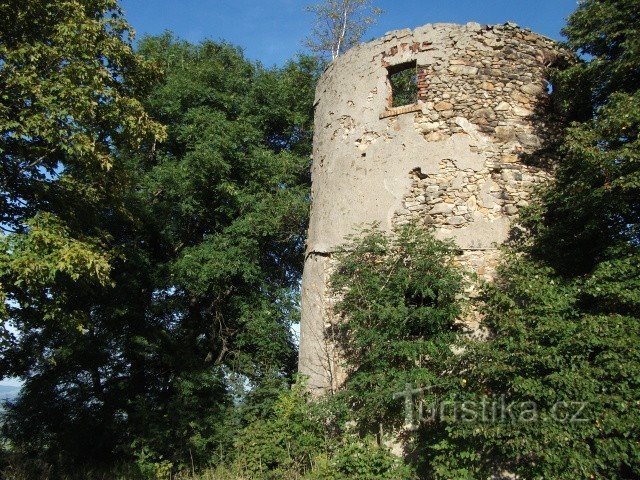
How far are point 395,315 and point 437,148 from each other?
2540 mm

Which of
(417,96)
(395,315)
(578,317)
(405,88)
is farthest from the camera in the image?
(405,88)

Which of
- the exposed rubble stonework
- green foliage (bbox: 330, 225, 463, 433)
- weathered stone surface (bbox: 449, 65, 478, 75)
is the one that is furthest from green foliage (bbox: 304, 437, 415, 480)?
weathered stone surface (bbox: 449, 65, 478, 75)

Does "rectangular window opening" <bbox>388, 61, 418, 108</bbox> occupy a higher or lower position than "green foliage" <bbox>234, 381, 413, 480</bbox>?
higher

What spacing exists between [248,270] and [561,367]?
245 inches

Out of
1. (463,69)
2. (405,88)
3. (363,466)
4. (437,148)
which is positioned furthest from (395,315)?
(405,88)

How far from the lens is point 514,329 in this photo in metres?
5.50

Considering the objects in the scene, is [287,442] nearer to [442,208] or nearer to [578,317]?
[442,208]

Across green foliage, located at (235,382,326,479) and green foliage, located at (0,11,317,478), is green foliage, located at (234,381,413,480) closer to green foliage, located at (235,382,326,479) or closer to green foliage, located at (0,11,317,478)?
green foliage, located at (235,382,326,479)

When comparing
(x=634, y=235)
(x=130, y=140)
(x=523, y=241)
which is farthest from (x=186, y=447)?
(x=634, y=235)

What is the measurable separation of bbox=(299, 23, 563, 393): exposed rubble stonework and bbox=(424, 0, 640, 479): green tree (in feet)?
2.37

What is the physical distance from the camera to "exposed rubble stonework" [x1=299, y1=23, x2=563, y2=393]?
697 cm

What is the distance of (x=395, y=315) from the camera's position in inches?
238

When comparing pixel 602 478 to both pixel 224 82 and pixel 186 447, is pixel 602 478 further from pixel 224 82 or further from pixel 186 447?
pixel 224 82

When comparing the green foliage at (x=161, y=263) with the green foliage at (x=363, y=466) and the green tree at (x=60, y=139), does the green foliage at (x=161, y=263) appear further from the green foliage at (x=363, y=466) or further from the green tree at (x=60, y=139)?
the green foliage at (x=363, y=466)
